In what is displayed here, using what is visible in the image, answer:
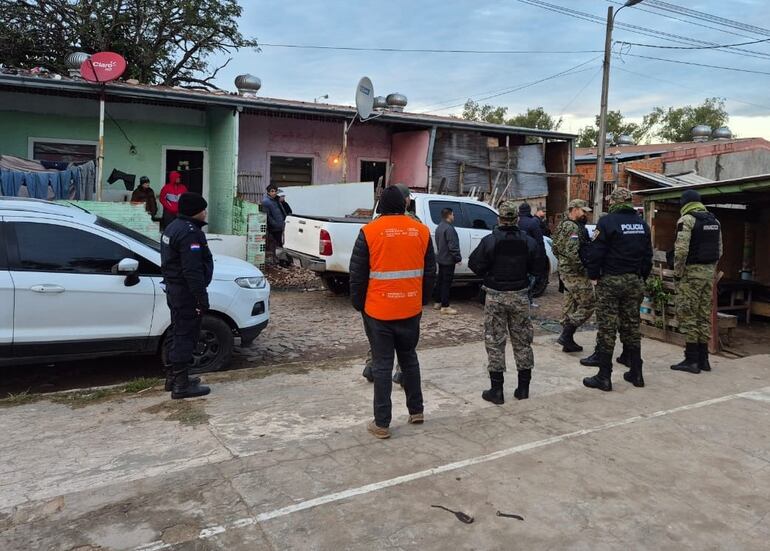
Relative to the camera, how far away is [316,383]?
575cm

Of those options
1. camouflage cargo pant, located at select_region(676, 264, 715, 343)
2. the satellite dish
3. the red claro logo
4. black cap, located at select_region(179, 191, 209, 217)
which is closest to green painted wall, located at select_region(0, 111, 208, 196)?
the red claro logo

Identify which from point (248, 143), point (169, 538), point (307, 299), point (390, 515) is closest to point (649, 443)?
point (390, 515)

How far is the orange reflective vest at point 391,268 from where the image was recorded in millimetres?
4176

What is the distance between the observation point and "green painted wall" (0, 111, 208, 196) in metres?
12.4

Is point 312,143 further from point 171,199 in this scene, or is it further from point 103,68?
point 103,68

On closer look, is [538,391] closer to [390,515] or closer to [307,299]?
[390,515]

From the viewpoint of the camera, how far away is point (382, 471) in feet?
12.4

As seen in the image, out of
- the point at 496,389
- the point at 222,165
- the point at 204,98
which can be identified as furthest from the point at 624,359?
the point at 222,165

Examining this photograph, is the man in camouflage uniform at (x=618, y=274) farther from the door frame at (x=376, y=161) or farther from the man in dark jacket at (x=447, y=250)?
the door frame at (x=376, y=161)

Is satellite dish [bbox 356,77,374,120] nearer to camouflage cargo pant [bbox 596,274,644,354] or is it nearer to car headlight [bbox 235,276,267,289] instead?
car headlight [bbox 235,276,267,289]

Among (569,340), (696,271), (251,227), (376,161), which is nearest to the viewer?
(696,271)

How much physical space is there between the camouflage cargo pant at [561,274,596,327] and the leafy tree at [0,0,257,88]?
18312 millimetres

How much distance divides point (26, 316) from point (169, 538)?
10.2 feet

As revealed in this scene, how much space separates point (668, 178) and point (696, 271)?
43.9 ft
